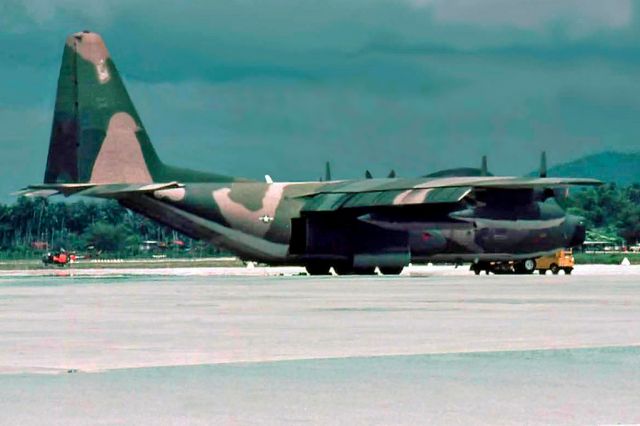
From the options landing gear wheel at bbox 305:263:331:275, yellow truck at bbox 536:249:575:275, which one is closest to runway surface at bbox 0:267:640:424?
landing gear wheel at bbox 305:263:331:275

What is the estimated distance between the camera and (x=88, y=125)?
6238cm

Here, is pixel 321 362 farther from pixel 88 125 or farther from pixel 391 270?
pixel 391 270

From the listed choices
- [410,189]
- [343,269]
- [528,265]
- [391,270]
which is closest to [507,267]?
[528,265]

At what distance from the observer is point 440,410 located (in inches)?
520

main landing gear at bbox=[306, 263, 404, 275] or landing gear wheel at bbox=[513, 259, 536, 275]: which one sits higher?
main landing gear at bbox=[306, 263, 404, 275]

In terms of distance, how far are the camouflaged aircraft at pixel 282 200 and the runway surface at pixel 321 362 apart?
84.2 ft

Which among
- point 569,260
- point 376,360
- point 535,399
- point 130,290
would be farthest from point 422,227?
point 535,399

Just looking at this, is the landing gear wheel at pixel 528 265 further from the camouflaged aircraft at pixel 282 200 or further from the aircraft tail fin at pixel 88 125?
the aircraft tail fin at pixel 88 125

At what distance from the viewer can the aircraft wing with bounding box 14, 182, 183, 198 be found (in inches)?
2341

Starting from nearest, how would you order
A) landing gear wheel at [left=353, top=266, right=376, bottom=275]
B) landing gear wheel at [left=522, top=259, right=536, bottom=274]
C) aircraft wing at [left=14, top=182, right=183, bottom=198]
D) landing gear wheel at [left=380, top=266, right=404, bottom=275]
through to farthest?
1. aircraft wing at [left=14, top=182, right=183, bottom=198]
2. landing gear wheel at [left=353, top=266, right=376, bottom=275]
3. landing gear wheel at [left=380, top=266, right=404, bottom=275]
4. landing gear wheel at [left=522, top=259, right=536, bottom=274]

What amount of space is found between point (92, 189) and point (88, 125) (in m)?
3.45

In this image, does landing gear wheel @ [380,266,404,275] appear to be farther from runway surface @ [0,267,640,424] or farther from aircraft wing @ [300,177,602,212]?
runway surface @ [0,267,640,424]

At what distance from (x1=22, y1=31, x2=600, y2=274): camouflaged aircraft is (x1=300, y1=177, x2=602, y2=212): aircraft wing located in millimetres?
55

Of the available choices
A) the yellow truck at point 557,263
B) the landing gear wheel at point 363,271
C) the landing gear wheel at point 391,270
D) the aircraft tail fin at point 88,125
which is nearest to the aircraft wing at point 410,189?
the landing gear wheel at point 363,271
